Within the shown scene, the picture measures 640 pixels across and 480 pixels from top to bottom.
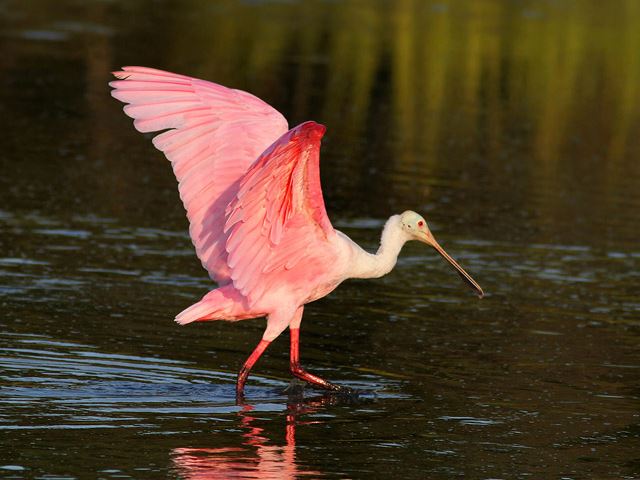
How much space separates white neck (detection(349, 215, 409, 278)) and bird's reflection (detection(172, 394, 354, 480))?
159 cm

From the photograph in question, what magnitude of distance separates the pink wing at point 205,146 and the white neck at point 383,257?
87 centimetres

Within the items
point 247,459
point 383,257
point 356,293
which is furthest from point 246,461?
point 356,293

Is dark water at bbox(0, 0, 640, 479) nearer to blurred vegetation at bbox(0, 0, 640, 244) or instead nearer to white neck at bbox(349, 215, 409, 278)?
blurred vegetation at bbox(0, 0, 640, 244)

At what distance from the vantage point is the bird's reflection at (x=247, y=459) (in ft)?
26.7

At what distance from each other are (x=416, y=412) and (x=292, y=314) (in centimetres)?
121

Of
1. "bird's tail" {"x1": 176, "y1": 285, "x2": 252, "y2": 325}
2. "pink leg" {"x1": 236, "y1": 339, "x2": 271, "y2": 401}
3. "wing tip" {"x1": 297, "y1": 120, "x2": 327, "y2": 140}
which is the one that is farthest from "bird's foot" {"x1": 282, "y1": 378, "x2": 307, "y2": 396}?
"wing tip" {"x1": 297, "y1": 120, "x2": 327, "y2": 140}

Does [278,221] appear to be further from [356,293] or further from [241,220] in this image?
[356,293]

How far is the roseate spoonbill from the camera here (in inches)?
400

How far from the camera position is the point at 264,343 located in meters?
10.4

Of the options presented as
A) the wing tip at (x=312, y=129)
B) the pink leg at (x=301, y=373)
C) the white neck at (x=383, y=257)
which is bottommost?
the pink leg at (x=301, y=373)

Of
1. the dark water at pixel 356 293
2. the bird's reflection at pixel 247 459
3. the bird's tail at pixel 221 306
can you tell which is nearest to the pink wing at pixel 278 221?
the bird's tail at pixel 221 306

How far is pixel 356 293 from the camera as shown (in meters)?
13.6

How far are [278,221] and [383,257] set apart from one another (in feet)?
3.42

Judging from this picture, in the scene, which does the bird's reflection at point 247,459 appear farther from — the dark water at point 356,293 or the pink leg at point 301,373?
the pink leg at point 301,373
